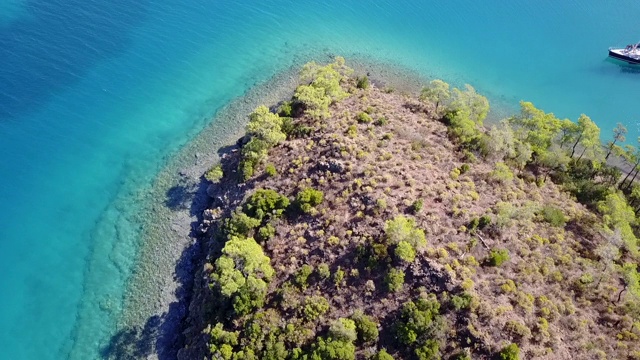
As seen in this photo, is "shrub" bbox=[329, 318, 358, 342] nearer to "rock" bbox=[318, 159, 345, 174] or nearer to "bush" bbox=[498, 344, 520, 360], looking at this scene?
"bush" bbox=[498, 344, 520, 360]

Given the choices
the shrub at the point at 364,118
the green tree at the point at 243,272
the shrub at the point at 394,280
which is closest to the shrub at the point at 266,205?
the green tree at the point at 243,272

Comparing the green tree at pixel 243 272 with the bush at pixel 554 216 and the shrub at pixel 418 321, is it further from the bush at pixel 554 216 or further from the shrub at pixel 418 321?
the bush at pixel 554 216

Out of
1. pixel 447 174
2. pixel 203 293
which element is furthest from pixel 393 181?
pixel 203 293

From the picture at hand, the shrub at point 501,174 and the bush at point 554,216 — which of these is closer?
the bush at point 554,216

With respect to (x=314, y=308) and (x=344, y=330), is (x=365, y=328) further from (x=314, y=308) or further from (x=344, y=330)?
(x=314, y=308)

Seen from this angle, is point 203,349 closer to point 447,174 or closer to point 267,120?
point 267,120

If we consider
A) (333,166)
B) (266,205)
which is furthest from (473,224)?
(266,205)
